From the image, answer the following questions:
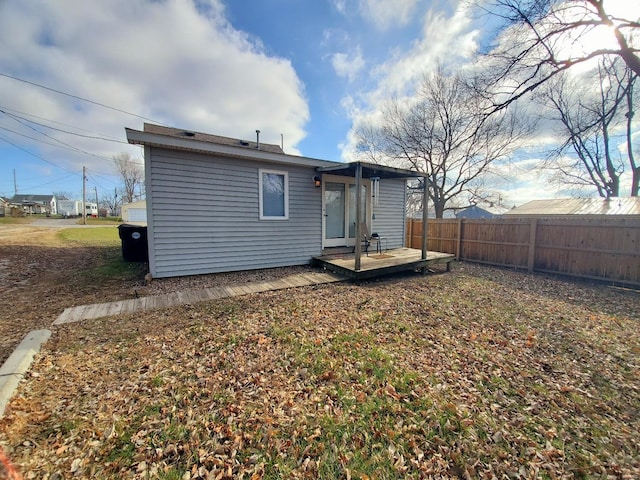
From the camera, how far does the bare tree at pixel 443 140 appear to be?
1642 cm

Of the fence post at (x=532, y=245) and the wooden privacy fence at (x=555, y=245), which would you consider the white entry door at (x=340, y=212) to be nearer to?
the wooden privacy fence at (x=555, y=245)

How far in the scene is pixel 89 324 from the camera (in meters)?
3.58

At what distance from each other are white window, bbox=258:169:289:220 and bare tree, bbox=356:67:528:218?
11462mm

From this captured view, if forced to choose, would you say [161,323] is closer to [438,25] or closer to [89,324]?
[89,324]

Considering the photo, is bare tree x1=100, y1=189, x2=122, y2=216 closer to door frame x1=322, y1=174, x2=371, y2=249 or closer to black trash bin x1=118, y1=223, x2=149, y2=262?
black trash bin x1=118, y1=223, x2=149, y2=262

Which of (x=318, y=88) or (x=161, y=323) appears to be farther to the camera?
(x=318, y=88)

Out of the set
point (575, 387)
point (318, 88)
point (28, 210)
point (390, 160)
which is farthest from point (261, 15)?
point (28, 210)

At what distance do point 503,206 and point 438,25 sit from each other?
54.8 feet

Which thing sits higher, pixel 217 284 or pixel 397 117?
pixel 397 117

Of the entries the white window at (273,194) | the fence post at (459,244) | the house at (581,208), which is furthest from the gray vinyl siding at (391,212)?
the house at (581,208)

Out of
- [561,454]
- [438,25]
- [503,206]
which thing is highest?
[438,25]

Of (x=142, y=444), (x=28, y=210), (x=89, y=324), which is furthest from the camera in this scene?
(x=28, y=210)

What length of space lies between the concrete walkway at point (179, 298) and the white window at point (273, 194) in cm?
176

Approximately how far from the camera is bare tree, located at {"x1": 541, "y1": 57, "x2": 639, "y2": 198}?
13133 mm
